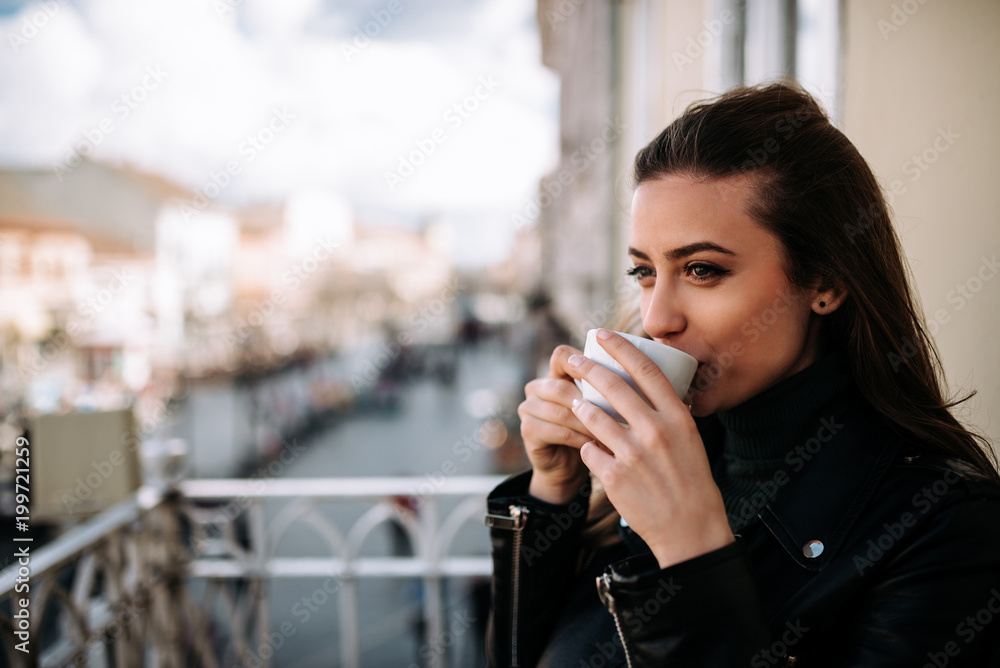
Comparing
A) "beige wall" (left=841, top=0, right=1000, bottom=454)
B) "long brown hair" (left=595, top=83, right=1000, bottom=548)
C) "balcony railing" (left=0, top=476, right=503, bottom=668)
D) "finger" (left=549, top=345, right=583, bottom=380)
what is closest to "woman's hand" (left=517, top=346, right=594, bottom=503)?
"finger" (left=549, top=345, right=583, bottom=380)

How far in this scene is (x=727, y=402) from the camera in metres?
0.96

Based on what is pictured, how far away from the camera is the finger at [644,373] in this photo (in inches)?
29.9

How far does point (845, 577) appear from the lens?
2.52 feet

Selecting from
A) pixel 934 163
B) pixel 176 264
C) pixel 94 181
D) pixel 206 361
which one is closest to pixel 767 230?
pixel 934 163

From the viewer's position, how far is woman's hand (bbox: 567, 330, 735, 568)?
2.35 ft

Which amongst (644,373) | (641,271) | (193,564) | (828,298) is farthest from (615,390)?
(193,564)

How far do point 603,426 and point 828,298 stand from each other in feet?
1.46

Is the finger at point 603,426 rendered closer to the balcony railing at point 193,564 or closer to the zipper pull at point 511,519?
the zipper pull at point 511,519

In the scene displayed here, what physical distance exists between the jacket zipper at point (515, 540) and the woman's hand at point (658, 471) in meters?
0.38

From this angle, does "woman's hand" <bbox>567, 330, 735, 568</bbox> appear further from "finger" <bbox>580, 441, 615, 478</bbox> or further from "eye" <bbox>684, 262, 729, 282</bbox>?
"eye" <bbox>684, 262, 729, 282</bbox>

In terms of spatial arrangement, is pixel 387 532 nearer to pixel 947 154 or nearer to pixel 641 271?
pixel 641 271

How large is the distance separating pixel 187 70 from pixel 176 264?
18.3 ft

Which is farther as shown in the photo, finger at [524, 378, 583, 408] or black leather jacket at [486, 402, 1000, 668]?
finger at [524, 378, 583, 408]

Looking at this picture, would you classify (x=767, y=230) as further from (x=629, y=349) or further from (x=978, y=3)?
(x=978, y=3)
